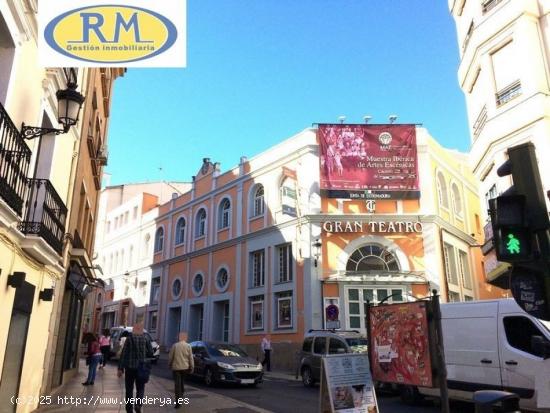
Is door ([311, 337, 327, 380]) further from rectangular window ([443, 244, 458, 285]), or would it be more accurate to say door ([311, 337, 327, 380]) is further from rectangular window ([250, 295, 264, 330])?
rectangular window ([443, 244, 458, 285])

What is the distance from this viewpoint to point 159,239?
37.6 meters

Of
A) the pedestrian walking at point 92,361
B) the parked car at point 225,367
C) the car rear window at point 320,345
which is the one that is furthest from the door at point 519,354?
the pedestrian walking at point 92,361

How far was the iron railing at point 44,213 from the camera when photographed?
7348 millimetres

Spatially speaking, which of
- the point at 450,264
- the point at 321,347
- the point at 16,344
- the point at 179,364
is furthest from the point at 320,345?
the point at 450,264

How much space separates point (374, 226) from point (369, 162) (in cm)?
324

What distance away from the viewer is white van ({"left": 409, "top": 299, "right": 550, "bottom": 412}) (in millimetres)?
8883

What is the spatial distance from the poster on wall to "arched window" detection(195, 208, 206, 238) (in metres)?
11.7

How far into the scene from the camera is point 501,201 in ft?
13.4

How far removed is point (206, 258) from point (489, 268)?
1906cm

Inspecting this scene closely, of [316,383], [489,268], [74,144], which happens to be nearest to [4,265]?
[74,144]

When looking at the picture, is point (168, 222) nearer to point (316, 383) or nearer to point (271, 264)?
point (271, 264)

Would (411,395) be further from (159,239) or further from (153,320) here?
(159,239)

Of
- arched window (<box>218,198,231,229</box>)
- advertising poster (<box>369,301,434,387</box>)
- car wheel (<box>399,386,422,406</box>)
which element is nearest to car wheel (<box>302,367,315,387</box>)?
car wheel (<box>399,386,422,406</box>)

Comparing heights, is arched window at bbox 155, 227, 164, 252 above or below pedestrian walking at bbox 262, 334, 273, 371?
above
